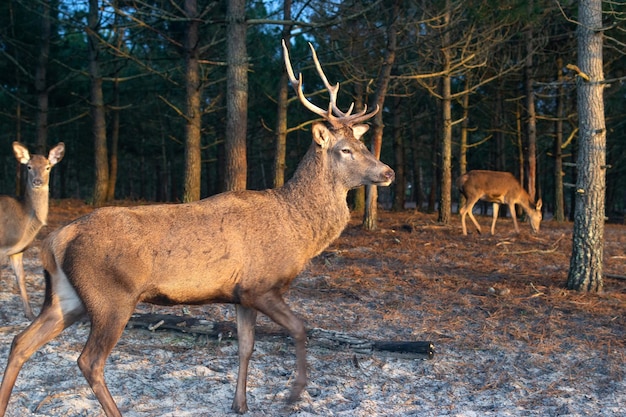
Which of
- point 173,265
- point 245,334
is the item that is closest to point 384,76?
point 245,334

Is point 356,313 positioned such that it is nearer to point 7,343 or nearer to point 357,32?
point 7,343

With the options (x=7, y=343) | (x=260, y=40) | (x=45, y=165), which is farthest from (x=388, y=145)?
(x=7, y=343)

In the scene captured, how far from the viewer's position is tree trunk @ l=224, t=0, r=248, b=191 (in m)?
11.0

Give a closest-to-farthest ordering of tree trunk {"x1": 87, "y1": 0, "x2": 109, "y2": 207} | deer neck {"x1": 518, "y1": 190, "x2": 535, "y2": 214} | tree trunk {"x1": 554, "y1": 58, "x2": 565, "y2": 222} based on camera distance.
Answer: deer neck {"x1": 518, "y1": 190, "x2": 535, "y2": 214} → tree trunk {"x1": 87, "y1": 0, "x2": 109, "y2": 207} → tree trunk {"x1": 554, "y1": 58, "x2": 565, "y2": 222}

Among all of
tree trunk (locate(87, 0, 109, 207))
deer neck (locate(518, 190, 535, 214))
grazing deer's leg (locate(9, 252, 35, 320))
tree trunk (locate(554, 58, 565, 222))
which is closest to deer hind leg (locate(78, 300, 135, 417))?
grazing deer's leg (locate(9, 252, 35, 320))

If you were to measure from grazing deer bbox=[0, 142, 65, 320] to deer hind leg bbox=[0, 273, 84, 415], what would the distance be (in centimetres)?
289

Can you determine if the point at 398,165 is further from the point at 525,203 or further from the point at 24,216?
the point at 24,216

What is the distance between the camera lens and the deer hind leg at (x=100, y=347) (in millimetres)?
4023

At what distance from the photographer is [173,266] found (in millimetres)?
4309

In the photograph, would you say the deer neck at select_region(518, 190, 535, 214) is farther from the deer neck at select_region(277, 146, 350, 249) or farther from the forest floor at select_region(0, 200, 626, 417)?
the deer neck at select_region(277, 146, 350, 249)

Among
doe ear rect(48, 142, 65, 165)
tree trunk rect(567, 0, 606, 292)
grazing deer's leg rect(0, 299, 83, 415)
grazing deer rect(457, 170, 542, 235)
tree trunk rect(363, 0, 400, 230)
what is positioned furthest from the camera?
grazing deer rect(457, 170, 542, 235)

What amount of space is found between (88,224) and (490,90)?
73.6ft

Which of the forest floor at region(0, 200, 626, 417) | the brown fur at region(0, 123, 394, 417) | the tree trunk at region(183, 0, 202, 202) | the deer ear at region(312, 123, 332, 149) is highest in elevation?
the tree trunk at region(183, 0, 202, 202)

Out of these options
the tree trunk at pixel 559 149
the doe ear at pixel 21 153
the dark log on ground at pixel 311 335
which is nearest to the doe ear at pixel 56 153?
the doe ear at pixel 21 153
